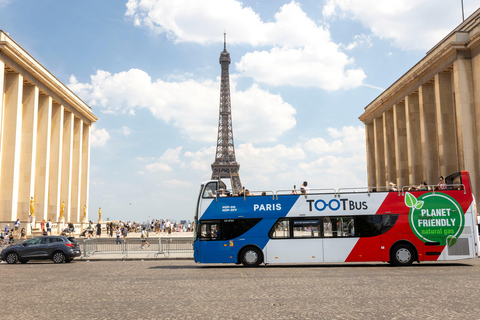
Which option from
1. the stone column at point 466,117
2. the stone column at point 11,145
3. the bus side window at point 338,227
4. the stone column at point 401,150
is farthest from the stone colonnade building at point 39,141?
the stone column at point 401,150

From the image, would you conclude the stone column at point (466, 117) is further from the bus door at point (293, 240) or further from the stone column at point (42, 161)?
the stone column at point (42, 161)

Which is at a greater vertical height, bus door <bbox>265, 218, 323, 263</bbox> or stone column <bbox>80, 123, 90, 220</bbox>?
stone column <bbox>80, 123, 90, 220</bbox>

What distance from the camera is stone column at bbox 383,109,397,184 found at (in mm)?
54531

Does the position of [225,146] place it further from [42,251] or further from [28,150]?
[42,251]

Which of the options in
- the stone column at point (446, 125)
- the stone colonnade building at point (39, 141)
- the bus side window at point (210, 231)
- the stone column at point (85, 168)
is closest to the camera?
the bus side window at point (210, 231)

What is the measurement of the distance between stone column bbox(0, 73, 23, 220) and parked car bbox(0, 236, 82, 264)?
64.9 ft

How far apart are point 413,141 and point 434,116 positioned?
3.95 metres

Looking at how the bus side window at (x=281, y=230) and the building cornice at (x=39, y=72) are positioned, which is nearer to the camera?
the bus side window at (x=281, y=230)

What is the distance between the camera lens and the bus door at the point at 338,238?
19.2 metres

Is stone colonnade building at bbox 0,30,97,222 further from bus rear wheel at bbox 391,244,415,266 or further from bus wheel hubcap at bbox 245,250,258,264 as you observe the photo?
bus rear wheel at bbox 391,244,415,266

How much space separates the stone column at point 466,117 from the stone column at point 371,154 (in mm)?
24513

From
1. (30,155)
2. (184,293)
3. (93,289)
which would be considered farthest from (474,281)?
(30,155)

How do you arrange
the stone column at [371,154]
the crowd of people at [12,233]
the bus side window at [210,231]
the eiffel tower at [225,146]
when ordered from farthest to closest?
the eiffel tower at [225,146], the stone column at [371,154], the crowd of people at [12,233], the bus side window at [210,231]

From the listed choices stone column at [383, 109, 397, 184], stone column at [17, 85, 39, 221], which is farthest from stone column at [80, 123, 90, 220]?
stone column at [383, 109, 397, 184]
